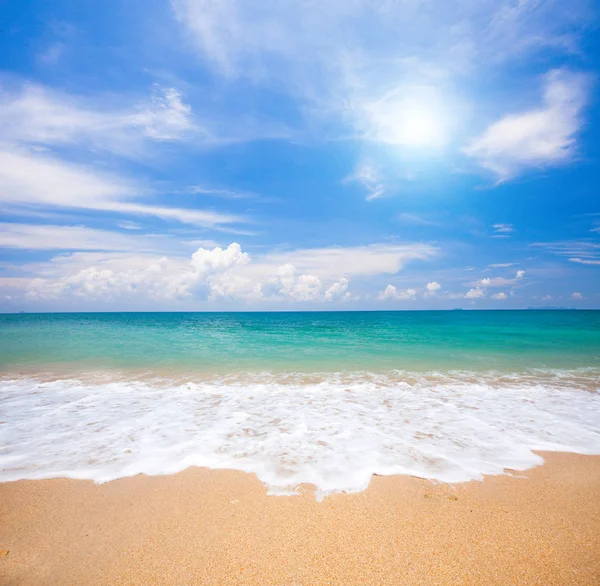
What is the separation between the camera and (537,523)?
3.40 meters

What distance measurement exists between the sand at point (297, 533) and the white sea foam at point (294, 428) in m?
0.37

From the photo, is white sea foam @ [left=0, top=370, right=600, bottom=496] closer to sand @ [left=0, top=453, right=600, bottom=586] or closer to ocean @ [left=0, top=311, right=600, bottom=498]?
ocean @ [left=0, top=311, right=600, bottom=498]

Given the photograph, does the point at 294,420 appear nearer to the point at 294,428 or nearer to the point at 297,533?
the point at 294,428

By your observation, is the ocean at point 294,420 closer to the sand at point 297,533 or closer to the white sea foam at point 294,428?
the white sea foam at point 294,428

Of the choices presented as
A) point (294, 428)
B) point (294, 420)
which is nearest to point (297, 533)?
point (294, 428)

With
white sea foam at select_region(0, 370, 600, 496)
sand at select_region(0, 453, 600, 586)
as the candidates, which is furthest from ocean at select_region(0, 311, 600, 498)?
sand at select_region(0, 453, 600, 586)

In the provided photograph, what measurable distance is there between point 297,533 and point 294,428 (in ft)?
10.3

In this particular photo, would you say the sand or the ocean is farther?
the ocean

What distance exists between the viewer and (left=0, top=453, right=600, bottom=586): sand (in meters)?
2.75

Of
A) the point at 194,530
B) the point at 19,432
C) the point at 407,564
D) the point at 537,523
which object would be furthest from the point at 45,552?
the point at 537,523

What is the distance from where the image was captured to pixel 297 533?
3227 millimetres

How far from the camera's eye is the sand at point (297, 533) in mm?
2754

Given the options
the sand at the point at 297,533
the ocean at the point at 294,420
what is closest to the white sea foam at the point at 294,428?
the ocean at the point at 294,420

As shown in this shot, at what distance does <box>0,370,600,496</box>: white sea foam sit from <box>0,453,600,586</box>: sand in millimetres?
367
